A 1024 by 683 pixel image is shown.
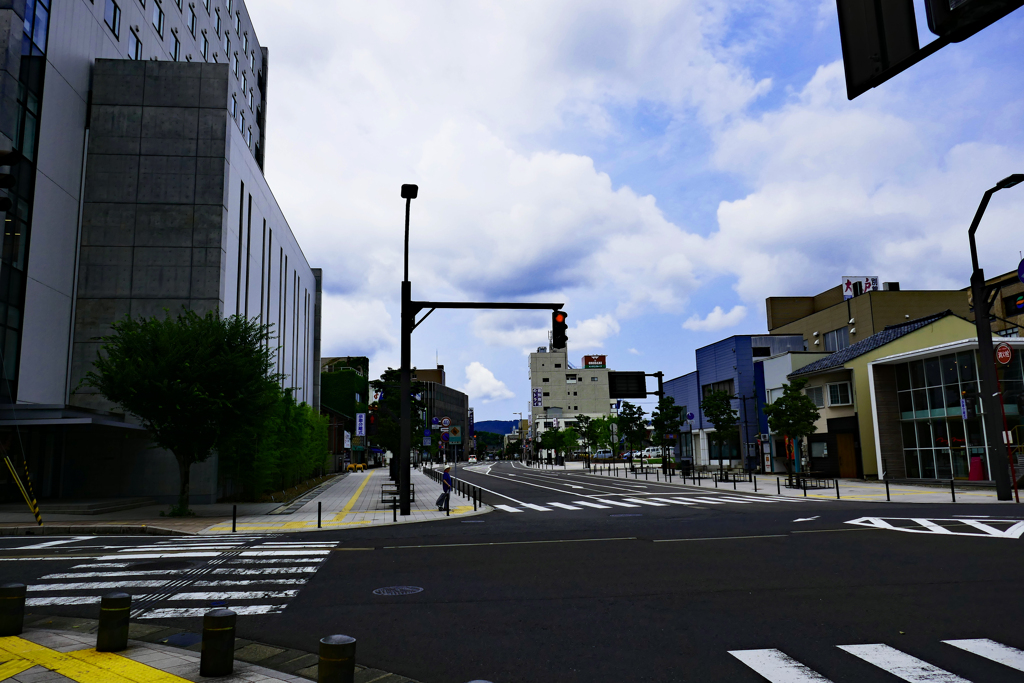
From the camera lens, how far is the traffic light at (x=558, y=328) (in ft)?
63.0

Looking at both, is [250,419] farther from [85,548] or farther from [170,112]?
[170,112]

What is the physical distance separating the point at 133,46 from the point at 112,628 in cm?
3951

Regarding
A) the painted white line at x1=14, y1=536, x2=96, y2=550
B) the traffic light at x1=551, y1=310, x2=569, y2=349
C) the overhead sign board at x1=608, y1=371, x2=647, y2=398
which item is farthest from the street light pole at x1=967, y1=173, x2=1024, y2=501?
the painted white line at x1=14, y1=536, x2=96, y2=550

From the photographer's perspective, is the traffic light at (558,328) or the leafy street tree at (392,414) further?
the leafy street tree at (392,414)

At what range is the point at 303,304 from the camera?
67.0 m

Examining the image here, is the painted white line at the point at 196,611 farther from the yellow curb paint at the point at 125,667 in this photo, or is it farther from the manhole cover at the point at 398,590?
the yellow curb paint at the point at 125,667

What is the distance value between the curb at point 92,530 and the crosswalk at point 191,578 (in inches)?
155

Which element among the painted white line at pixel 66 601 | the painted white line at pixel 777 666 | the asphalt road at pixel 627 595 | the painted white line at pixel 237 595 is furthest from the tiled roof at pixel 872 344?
the painted white line at pixel 66 601

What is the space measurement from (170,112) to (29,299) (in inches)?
452

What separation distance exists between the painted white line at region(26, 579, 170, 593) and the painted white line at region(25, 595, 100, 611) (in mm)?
602

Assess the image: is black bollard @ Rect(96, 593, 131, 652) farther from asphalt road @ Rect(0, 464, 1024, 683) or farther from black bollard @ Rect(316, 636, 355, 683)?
black bollard @ Rect(316, 636, 355, 683)

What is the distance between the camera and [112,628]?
7.17m

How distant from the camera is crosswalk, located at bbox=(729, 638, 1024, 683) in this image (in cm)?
645

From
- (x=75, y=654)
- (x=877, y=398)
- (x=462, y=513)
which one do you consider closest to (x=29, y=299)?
(x=462, y=513)
